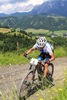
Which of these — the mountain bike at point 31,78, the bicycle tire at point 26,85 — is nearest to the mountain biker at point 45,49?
the mountain bike at point 31,78

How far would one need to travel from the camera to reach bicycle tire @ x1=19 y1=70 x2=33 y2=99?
26.7 feet

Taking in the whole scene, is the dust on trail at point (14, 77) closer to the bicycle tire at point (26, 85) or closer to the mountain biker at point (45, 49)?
the bicycle tire at point (26, 85)

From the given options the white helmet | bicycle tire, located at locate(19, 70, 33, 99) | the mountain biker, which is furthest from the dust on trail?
the white helmet

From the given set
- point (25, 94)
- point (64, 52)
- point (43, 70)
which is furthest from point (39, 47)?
point (64, 52)

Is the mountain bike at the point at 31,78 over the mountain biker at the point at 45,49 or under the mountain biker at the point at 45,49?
under

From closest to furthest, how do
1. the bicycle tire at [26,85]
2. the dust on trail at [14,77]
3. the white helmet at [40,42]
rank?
the bicycle tire at [26,85]
the white helmet at [40,42]
the dust on trail at [14,77]

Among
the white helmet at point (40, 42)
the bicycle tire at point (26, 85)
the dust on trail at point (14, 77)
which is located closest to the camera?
the bicycle tire at point (26, 85)

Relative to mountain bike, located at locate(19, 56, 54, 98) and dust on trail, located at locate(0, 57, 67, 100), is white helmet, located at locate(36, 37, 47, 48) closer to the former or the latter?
mountain bike, located at locate(19, 56, 54, 98)

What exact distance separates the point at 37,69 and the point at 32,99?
4.03 feet

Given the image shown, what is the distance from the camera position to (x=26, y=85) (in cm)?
842

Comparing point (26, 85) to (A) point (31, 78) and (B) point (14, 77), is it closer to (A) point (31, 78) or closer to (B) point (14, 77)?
(A) point (31, 78)

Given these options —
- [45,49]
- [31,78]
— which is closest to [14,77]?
[45,49]

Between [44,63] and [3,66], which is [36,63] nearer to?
[44,63]

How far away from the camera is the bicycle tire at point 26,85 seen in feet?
26.7
